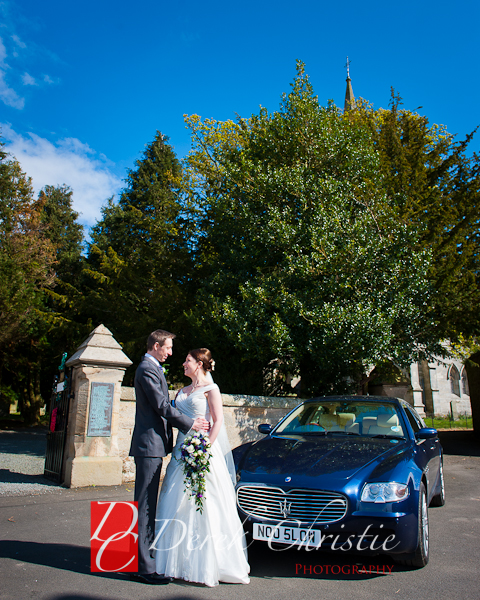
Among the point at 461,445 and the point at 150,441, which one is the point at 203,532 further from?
the point at 461,445

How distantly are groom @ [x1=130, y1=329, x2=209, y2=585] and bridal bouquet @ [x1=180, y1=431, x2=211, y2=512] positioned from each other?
0.42 feet

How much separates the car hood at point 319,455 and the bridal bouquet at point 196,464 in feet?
2.53

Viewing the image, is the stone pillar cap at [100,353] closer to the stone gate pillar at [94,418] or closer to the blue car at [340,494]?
the stone gate pillar at [94,418]

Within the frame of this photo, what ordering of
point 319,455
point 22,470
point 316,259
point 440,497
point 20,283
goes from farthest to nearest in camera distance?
point 20,283 < point 316,259 < point 22,470 < point 440,497 < point 319,455

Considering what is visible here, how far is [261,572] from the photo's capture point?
4090mm

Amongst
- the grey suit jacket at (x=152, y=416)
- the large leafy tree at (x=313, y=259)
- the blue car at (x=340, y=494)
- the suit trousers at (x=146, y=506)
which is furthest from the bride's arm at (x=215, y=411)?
the large leafy tree at (x=313, y=259)

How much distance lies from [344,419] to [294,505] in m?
1.78

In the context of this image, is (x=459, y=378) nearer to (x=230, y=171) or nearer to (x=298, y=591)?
(x=230, y=171)

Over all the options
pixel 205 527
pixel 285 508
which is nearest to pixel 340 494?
pixel 285 508

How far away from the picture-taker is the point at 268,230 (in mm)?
11922

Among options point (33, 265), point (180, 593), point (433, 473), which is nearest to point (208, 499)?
point (180, 593)

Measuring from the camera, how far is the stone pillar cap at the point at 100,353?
8125mm

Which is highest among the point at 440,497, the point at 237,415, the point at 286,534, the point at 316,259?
the point at 316,259

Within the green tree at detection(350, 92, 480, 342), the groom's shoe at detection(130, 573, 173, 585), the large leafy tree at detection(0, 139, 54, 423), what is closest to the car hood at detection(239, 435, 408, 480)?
the groom's shoe at detection(130, 573, 173, 585)
